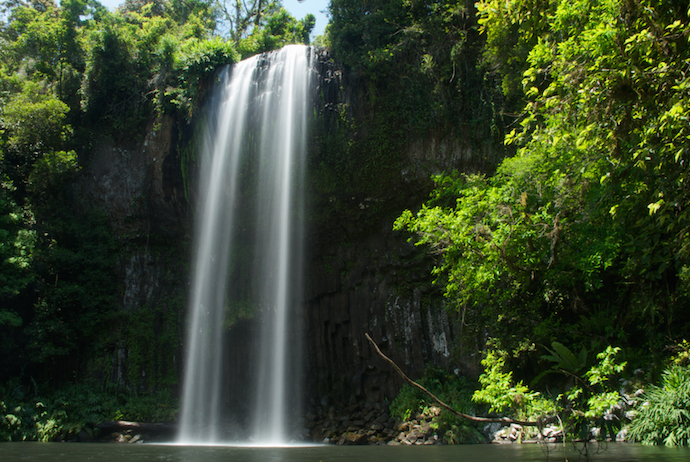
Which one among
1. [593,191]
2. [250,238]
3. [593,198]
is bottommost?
[593,198]

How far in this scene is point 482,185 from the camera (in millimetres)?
9836

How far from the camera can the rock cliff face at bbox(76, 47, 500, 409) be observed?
Result: 52.2 ft

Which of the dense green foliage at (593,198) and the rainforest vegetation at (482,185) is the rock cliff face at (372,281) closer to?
the rainforest vegetation at (482,185)

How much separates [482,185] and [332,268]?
8.76m

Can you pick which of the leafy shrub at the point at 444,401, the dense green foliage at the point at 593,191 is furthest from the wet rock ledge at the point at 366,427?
the dense green foliage at the point at 593,191

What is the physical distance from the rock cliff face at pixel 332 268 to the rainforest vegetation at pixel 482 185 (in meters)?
0.54

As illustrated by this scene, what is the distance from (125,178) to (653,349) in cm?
1868

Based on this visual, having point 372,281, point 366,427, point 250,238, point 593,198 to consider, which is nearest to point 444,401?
point 366,427

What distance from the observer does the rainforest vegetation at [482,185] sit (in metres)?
5.63

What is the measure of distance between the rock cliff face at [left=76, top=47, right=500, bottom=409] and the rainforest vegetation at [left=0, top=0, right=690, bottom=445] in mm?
542

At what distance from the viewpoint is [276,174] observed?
17109 millimetres

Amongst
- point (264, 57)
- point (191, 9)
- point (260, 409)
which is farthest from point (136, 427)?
point (191, 9)

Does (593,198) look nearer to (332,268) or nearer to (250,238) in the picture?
(332,268)

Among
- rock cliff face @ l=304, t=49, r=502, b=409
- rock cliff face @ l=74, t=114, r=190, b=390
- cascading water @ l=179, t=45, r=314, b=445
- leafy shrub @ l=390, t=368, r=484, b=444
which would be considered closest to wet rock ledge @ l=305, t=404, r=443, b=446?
leafy shrub @ l=390, t=368, r=484, b=444
